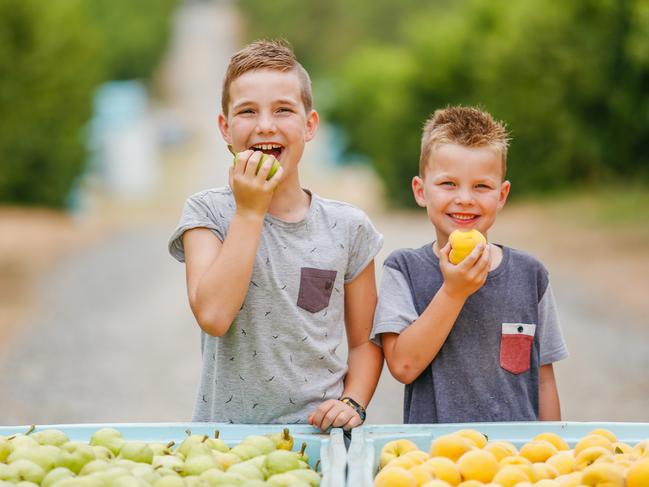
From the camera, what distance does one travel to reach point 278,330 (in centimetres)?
310

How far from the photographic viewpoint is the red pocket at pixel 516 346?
3156 millimetres

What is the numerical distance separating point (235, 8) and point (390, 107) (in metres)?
70.7

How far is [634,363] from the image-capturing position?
9.66 m

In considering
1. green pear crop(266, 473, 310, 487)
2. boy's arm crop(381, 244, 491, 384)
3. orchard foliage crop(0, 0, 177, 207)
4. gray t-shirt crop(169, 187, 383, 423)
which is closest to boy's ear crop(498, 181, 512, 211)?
boy's arm crop(381, 244, 491, 384)

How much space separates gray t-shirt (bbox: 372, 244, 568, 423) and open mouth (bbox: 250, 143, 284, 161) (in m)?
0.52

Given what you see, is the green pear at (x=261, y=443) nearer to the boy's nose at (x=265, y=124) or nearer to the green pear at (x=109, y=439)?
the green pear at (x=109, y=439)

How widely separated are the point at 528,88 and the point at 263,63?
18.7m

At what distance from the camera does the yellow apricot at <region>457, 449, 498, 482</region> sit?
256cm

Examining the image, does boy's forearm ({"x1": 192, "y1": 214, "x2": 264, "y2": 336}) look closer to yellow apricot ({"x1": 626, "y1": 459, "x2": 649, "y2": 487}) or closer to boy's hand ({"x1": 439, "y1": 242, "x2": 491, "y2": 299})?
boy's hand ({"x1": 439, "y1": 242, "x2": 491, "y2": 299})

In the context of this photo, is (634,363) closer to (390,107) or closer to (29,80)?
(29,80)

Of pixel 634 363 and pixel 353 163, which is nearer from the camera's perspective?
pixel 634 363

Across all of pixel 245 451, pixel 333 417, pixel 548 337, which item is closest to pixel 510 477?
pixel 333 417

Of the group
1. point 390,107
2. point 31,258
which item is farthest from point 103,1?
point 31,258

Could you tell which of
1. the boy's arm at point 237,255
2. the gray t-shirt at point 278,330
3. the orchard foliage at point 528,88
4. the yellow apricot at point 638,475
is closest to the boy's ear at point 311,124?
the gray t-shirt at point 278,330
